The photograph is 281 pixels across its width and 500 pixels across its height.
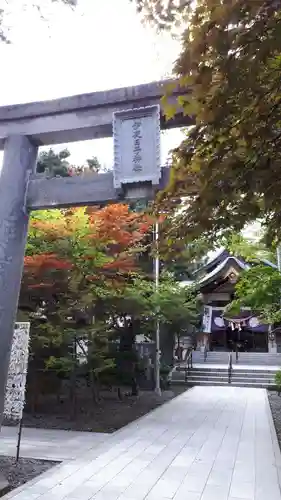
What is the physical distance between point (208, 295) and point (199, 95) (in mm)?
23589

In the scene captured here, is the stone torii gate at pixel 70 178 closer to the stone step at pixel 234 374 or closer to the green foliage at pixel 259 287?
the green foliage at pixel 259 287

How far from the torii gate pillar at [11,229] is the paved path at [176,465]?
1.43m

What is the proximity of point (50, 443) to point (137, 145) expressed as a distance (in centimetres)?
543

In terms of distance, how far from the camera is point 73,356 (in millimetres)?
9383

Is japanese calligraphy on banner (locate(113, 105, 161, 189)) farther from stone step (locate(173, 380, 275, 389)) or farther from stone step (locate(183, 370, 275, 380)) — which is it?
stone step (locate(183, 370, 275, 380))

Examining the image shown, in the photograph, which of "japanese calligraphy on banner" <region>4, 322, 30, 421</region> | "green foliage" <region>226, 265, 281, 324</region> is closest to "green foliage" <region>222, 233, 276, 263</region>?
"green foliage" <region>226, 265, 281, 324</region>

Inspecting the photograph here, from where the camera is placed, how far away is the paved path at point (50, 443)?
6691mm

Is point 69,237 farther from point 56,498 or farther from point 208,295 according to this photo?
point 208,295

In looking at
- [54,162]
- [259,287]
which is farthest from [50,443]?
[54,162]

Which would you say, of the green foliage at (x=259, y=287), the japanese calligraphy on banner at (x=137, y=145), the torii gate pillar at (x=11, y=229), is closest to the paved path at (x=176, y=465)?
the torii gate pillar at (x=11, y=229)

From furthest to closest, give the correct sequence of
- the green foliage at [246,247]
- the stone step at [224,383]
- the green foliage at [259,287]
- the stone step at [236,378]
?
the stone step at [236,378] → the stone step at [224,383] → the green foliage at [246,247] → the green foliage at [259,287]

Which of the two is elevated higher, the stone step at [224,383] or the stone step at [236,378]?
the stone step at [236,378]

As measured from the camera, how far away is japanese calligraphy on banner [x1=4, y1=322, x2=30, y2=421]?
609 cm

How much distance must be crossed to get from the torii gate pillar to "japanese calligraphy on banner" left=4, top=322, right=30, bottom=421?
115cm
